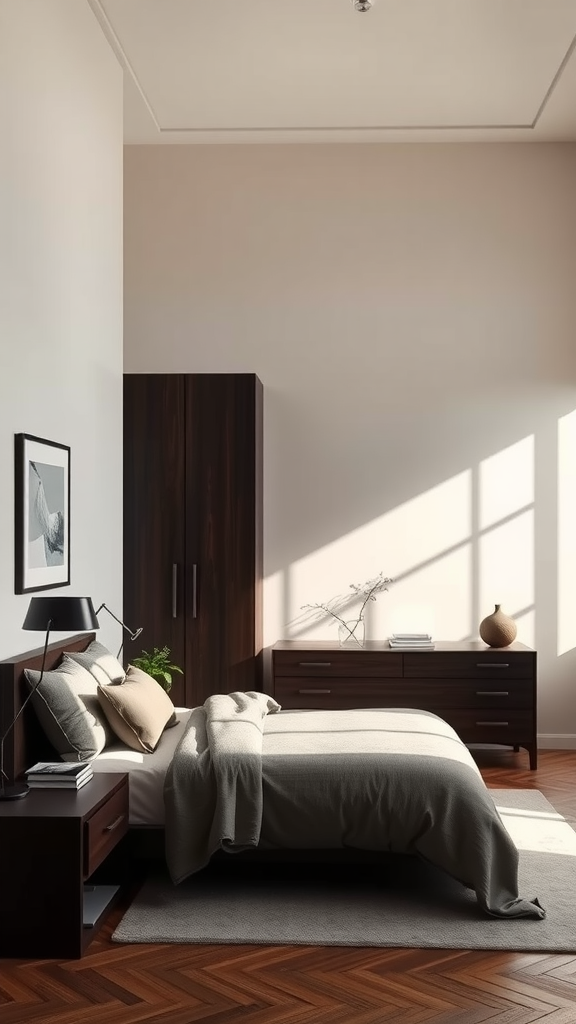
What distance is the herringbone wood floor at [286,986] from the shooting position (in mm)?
2867

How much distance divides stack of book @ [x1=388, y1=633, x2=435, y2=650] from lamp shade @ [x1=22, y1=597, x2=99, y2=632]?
2.83 metres

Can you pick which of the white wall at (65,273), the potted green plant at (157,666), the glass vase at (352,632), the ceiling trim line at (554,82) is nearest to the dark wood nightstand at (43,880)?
the white wall at (65,273)

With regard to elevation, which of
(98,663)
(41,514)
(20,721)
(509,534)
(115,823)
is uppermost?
(41,514)

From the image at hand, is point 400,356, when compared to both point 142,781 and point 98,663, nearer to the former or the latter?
point 98,663

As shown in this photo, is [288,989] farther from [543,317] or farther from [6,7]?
[543,317]

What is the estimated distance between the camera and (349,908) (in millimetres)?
3680

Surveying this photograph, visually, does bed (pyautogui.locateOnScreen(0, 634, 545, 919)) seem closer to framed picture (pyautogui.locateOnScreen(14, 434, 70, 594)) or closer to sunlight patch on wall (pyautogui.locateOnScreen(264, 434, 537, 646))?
framed picture (pyautogui.locateOnScreen(14, 434, 70, 594))

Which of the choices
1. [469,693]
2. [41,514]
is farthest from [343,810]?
[469,693]

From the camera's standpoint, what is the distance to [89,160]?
16.3ft

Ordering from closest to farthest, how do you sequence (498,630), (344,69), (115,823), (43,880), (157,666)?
(43,880) < (115,823) < (157,666) < (344,69) < (498,630)

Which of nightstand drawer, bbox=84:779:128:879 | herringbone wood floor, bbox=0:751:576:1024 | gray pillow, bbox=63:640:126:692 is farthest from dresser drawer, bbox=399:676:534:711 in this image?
herringbone wood floor, bbox=0:751:576:1024

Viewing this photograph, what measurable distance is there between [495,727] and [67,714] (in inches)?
117

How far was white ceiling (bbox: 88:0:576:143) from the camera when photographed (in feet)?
17.0

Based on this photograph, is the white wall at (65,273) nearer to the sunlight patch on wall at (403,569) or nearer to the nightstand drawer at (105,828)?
the nightstand drawer at (105,828)
